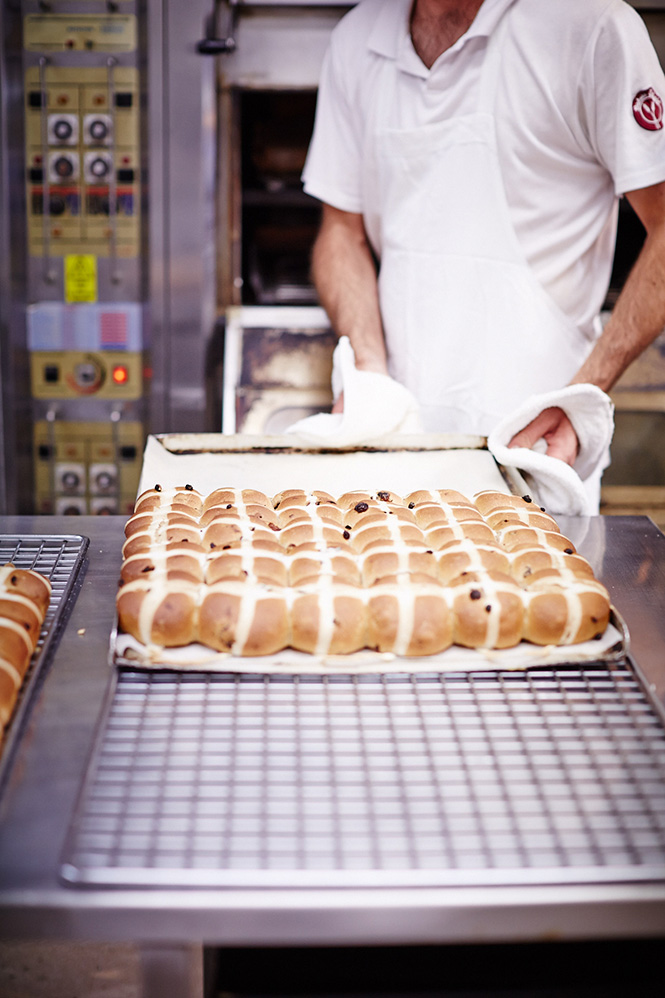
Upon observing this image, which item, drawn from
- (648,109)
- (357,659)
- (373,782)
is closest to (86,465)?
(648,109)

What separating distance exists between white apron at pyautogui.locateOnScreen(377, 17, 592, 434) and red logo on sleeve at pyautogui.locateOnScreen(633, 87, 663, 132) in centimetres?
31

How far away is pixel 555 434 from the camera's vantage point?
1.50m

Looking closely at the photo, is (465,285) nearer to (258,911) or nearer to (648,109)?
(648,109)

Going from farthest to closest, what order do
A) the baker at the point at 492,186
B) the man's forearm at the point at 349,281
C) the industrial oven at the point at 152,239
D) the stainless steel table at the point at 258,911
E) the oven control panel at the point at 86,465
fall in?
the oven control panel at the point at 86,465 → the industrial oven at the point at 152,239 → the man's forearm at the point at 349,281 → the baker at the point at 492,186 → the stainless steel table at the point at 258,911

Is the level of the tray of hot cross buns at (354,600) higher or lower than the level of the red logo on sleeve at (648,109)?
lower

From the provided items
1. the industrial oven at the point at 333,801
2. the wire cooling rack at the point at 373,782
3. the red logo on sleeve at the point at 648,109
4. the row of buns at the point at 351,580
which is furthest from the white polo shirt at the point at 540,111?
the wire cooling rack at the point at 373,782

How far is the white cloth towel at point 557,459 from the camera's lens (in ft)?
4.50

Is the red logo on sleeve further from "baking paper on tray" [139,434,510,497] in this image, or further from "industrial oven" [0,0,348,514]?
"industrial oven" [0,0,348,514]

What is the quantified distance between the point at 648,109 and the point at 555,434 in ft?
1.97

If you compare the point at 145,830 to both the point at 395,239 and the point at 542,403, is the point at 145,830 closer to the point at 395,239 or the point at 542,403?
the point at 542,403

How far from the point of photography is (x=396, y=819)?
0.71m

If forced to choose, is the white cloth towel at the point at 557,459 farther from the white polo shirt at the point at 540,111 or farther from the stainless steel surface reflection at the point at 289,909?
the stainless steel surface reflection at the point at 289,909

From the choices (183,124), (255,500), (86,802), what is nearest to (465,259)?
(255,500)

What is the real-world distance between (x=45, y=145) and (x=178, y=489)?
5.61ft
